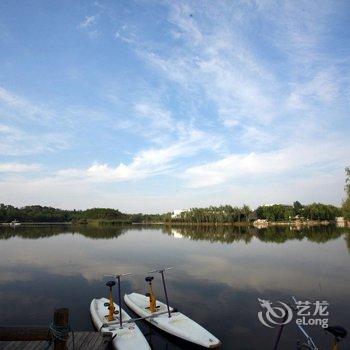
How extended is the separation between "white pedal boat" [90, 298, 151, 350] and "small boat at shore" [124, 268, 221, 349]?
4.07 ft

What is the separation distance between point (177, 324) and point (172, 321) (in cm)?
46

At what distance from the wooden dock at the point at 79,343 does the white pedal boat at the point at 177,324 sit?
3.00 meters

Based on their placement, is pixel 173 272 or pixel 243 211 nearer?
pixel 173 272

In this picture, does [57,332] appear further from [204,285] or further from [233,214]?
[233,214]

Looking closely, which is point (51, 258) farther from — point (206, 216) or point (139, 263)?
point (206, 216)

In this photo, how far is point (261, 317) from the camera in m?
17.1

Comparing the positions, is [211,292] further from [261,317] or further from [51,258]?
[51,258]

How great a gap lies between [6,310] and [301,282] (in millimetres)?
20615

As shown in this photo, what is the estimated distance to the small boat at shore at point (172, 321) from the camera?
12.7 m

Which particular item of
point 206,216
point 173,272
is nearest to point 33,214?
point 206,216

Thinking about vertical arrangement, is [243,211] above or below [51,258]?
above

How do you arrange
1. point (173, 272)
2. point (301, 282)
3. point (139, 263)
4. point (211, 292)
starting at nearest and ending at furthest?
point (211, 292) < point (301, 282) < point (173, 272) < point (139, 263)

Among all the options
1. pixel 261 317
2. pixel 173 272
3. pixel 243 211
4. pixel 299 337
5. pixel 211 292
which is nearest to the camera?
pixel 299 337

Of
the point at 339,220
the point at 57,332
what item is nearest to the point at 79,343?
the point at 57,332
